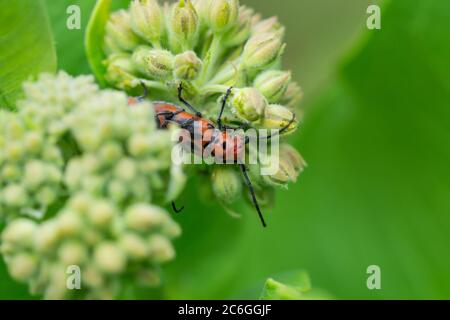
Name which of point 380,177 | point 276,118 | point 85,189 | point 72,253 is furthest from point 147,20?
point 380,177

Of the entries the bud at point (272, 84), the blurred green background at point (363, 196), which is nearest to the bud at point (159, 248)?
the bud at point (272, 84)

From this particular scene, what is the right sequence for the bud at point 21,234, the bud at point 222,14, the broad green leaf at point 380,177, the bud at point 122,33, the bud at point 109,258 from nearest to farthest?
the bud at point 109,258 < the bud at point 21,234 < the bud at point 222,14 < the bud at point 122,33 < the broad green leaf at point 380,177

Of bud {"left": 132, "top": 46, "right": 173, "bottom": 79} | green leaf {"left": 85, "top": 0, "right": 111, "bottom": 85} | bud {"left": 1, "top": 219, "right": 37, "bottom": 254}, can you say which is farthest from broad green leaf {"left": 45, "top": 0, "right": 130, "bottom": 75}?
bud {"left": 1, "top": 219, "right": 37, "bottom": 254}

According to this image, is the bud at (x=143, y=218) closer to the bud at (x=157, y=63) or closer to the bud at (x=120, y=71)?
the bud at (x=157, y=63)

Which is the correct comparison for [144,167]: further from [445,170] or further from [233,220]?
[445,170]

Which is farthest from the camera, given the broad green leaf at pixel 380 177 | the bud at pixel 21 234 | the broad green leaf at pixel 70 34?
the broad green leaf at pixel 380 177

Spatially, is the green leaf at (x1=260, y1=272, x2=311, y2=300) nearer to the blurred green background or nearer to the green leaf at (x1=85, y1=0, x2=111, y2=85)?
the blurred green background
